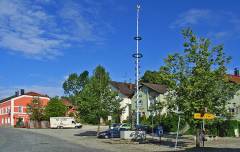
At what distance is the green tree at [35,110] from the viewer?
9544 centimetres

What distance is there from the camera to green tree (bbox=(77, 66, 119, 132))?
52.6 m

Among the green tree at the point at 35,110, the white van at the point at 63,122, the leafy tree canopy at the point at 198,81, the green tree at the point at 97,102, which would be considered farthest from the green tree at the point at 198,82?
the green tree at the point at 35,110

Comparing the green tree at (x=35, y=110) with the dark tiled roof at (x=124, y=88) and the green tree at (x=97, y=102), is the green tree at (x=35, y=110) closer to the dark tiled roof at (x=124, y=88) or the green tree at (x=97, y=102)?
the dark tiled roof at (x=124, y=88)

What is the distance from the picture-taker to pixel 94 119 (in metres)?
54.2

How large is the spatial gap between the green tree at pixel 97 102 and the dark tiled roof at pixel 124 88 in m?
43.0

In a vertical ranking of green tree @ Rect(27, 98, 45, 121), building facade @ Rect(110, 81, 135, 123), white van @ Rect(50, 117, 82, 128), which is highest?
Answer: building facade @ Rect(110, 81, 135, 123)

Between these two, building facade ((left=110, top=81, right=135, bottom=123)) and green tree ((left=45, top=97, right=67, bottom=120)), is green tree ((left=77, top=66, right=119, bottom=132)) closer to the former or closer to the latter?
building facade ((left=110, top=81, right=135, bottom=123))

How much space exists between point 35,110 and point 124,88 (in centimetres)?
2051

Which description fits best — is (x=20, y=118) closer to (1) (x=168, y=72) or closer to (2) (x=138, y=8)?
(2) (x=138, y=8)

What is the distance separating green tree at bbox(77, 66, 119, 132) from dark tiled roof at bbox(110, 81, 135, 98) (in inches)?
1695

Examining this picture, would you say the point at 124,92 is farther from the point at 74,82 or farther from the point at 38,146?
the point at 38,146

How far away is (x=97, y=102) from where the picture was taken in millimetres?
52688

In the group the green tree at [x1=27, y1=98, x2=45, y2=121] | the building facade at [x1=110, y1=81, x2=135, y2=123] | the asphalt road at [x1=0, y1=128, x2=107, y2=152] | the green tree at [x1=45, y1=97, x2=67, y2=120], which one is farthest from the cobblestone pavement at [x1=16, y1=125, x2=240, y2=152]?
the green tree at [x1=27, y1=98, x2=45, y2=121]

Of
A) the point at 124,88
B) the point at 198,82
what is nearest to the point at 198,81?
the point at 198,82
